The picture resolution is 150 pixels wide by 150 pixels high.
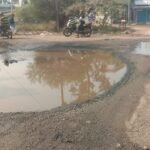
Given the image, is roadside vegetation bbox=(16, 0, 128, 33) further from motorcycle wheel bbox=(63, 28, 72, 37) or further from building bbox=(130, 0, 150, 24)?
building bbox=(130, 0, 150, 24)

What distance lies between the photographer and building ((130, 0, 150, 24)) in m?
43.1

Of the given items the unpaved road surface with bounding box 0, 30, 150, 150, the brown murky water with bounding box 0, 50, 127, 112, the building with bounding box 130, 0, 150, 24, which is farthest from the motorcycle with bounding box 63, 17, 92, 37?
the building with bounding box 130, 0, 150, 24

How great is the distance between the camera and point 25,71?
15.0 metres

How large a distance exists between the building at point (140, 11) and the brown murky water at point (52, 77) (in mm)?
24893

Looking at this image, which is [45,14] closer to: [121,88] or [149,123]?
[121,88]

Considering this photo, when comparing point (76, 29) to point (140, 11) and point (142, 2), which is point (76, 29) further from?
point (142, 2)

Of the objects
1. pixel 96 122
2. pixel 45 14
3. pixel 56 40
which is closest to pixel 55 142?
pixel 96 122

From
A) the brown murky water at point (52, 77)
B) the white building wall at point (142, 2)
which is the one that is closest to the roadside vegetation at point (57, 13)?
the white building wall at point (142, 2)

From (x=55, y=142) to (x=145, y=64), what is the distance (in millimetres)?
9129

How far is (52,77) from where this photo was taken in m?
14.1

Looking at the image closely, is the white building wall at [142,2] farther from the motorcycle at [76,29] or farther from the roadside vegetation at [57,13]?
the motorcycle at [76,29]

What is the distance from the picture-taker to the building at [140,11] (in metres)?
43.1

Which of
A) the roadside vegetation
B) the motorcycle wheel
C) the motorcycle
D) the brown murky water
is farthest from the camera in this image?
the roadside vegetation

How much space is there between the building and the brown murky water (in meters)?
24.9
